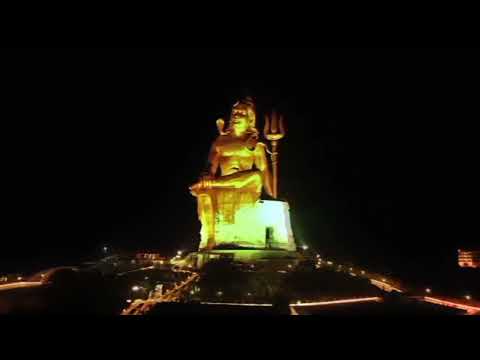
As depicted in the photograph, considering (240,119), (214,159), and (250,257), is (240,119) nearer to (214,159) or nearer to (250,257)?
(214,159)

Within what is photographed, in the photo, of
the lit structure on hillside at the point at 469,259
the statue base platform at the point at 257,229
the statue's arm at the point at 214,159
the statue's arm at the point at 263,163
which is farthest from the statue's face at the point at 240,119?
the lit structure on hillside at the point at 469,259

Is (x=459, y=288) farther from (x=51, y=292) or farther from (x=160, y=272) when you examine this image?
(x=51, y=292)

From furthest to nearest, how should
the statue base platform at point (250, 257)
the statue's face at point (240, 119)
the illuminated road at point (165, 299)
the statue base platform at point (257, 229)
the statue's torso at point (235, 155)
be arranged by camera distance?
the statue's face at point (240, 119), the statue's torso at point (235, 155), the statue base platform at point (257, 229), the statue base platform at point (250, 257), the illuminated road at point (165, 299)

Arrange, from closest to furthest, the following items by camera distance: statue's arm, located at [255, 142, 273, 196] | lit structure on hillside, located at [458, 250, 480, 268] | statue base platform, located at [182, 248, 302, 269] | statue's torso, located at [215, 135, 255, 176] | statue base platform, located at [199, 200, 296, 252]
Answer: statue base platform, located at [182, 248, 302, 269] → statue base platform, located at [199, 200, 296, 252] → statue's torso, located at [215, 135, 255, 176] → statue's arm, located at [255, 142, 273, 196] → lit structure on hillside, located at [458, 250, 480, 268]

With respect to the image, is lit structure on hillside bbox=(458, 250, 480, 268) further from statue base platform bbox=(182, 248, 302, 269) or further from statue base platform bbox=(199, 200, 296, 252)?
statue base platform bbox=(182, 248, 302, 269)

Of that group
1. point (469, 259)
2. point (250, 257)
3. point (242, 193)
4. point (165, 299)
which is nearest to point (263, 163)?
point (242, 193)

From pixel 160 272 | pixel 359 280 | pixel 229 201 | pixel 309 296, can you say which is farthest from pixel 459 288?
pixel 160 272

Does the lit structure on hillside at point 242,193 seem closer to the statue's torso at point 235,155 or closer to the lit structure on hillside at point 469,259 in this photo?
the statue's torso at point 235,155

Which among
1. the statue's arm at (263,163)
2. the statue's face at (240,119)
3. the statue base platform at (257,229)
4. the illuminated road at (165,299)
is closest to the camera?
the illuminated road at (165,299)

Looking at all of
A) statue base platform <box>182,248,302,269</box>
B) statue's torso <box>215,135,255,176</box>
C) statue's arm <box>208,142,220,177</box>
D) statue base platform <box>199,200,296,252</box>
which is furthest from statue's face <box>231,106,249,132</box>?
statue base platform <box>182,248,302,269</box>
